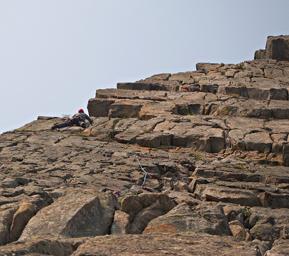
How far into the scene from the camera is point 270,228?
511 inches

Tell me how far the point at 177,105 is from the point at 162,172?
809cm

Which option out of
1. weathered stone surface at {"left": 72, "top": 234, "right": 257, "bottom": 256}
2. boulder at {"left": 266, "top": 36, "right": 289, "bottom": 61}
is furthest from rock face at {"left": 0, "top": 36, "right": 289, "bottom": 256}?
boulder at {"left": 266, "top": 36, "right": 289, "bottom": 61}

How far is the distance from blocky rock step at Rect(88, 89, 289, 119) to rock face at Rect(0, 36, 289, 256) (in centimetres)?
5

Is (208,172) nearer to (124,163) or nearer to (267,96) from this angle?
(124,163)

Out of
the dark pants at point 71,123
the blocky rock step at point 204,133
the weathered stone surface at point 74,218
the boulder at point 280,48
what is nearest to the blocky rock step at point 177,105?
the blocky rock step at point 204,133

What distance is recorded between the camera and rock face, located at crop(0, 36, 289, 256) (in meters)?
9.72

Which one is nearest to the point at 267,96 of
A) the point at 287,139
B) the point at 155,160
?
the point at 287,139

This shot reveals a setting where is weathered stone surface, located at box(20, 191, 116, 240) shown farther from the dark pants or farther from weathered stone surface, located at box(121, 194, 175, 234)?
the dark pants

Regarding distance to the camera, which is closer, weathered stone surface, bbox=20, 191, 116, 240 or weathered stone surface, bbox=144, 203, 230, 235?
weathered stone surface, bbox=20, 191, 116, 240

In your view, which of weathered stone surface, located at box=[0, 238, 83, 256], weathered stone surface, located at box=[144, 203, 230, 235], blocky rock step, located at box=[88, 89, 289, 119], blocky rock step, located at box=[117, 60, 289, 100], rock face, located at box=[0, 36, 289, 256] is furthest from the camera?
blocky rock step, located at box=[117, 60, 289, 100]

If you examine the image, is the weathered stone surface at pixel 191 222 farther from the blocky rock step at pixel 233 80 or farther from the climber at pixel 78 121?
A: the blocky rock step at pixel 233 80

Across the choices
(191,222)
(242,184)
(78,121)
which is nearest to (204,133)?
(242,184)

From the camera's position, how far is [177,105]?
25797 millimetres

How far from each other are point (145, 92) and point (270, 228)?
54.9 ft
